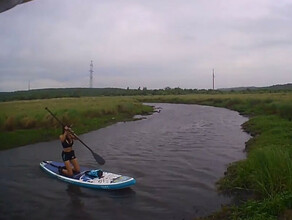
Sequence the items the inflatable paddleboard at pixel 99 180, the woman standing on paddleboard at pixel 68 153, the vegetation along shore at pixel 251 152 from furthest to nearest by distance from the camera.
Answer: the woman standing on paddleboard at pixel 68 153
the inflatable paddleboard at pixel 99 180
the vegetation along shore at pixel 251 152

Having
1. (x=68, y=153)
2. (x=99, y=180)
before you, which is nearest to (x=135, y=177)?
(x=99, y=180)

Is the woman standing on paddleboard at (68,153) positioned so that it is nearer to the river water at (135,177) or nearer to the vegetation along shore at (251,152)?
the river water at (135,177)

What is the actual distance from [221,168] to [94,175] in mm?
5620

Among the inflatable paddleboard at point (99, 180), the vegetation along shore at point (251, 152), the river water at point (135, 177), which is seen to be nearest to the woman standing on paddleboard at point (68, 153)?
the inflatable paddleboard at point (99, 180)

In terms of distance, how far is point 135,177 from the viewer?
14.4 meters

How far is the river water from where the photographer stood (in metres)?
10.5

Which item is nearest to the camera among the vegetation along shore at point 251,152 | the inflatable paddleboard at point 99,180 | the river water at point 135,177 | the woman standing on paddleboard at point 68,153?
the vegetation along shore at point 251,152

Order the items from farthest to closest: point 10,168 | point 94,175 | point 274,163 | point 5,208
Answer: point 10,168
point 94,175
point 5,208
point 274,163

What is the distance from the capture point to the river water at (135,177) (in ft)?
34.4

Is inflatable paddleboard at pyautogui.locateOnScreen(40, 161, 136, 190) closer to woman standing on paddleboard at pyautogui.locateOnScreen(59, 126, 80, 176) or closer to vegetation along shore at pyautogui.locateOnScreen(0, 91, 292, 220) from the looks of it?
woman standing on paddleboard at pyautogui.locateOnScreen(59, 126, 80, 176)

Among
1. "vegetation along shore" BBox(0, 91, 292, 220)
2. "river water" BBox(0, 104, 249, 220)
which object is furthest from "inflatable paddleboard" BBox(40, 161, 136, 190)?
"vegetation along shore" BBox(0, 91, 292, 220)

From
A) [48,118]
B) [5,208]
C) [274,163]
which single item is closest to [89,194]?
[5,208]

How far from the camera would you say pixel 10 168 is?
16.4 m

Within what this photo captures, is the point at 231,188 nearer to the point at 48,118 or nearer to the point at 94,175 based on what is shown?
the point at 94,175
